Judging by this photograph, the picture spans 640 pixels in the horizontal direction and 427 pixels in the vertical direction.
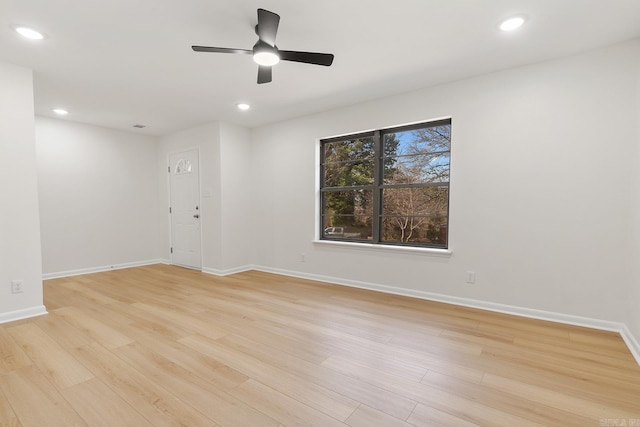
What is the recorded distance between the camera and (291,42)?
2.52 m

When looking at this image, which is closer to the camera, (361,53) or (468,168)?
(361,53)

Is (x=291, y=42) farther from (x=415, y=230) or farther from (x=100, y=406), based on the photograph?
(x=100, y=406)

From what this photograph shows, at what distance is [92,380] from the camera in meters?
1.91

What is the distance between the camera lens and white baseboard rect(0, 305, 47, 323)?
287 centimetres

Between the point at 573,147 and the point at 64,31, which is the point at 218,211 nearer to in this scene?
the point at 64,31

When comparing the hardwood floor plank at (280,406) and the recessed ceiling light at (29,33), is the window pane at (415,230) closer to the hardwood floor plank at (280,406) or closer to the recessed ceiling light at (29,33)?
the hardwood floor plank at (280,406)

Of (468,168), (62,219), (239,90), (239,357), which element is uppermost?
(239,90)

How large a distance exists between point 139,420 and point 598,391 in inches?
105

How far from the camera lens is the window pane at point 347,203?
4.23m

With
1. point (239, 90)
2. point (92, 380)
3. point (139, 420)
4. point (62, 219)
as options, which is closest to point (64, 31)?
point (239, 90)

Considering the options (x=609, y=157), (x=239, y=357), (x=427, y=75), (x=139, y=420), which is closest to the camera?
(x=139, y=420)

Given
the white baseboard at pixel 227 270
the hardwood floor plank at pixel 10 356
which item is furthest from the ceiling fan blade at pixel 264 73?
the white baseboard at pixel 227 270

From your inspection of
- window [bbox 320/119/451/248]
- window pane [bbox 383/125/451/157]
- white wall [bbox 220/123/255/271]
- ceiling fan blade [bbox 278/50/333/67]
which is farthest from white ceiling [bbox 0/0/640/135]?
white wall [bbox 220/123/255/271]

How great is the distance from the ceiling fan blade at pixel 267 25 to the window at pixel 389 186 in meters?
2.21
